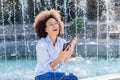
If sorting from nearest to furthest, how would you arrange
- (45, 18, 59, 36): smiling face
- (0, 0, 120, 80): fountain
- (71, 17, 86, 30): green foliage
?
(45, 18, 59, 36): smiling face → (0, 0, 120, 80): fountain → (71, 17, 86, 30): green foliage

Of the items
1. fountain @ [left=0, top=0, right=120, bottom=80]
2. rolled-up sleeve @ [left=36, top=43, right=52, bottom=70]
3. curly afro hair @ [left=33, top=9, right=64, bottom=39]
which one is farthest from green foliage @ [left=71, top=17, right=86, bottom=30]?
rolled-up sleeve @ [left=36, top=43, right=52, bottom=70]

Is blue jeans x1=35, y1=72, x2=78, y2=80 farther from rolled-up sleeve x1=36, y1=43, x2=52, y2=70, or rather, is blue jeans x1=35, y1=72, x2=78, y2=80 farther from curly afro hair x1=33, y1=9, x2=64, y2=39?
curly afro hair x1=33, y1=9, x2=64, y2=39

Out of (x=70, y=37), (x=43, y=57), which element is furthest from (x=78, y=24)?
(x=43, y=57)

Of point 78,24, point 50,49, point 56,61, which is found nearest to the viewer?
point 56,61

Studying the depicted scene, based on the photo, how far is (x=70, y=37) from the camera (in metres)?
12.0

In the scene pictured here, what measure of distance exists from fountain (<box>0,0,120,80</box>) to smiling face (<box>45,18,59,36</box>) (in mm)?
2991

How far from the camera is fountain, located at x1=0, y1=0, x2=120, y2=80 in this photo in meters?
7.56

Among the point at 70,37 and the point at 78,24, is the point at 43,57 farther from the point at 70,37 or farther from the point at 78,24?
the point at 78,24

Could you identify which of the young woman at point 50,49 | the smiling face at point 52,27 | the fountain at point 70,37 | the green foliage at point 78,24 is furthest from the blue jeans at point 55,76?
the green foliage at point 78,24

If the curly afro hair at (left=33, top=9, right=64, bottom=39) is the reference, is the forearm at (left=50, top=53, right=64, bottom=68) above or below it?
below

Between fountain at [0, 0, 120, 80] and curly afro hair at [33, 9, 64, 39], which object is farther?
fountain at [0, 0, 120, 80]

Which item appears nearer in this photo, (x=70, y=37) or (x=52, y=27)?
(x=52, y=27)

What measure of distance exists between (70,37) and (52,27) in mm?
8663

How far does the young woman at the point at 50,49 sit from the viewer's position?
10.6ft
